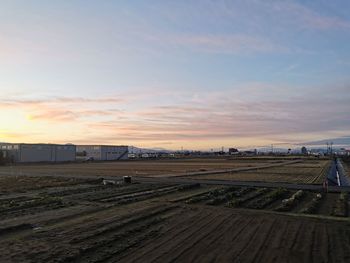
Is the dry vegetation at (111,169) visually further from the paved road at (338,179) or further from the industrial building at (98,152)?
the industrial building at (98,152)

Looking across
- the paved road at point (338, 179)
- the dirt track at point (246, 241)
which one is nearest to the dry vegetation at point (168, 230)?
the dirt track at point (246, 241)

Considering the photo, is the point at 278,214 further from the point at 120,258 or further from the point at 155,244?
the point at 120,258

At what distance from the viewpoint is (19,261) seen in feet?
39.7

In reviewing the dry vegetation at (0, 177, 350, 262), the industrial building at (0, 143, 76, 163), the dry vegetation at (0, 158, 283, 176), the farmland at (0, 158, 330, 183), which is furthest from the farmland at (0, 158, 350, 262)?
the industrial building at (0, 143, 76, 163)

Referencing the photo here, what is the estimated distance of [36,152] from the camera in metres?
110

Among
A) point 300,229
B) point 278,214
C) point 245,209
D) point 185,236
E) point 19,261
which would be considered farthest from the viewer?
point 245,209

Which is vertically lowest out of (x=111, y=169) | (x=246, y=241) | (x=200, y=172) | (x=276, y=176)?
(x=246, y=241)

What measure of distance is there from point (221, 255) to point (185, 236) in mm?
2967

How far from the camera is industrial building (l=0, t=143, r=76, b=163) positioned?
10512 cm

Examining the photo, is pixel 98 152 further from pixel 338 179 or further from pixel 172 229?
pixel 172 229

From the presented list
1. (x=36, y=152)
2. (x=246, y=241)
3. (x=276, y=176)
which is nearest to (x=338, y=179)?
(x=276, y=176)

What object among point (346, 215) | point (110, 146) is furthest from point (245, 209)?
point (110, 146)

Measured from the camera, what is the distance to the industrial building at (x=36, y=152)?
345 ft

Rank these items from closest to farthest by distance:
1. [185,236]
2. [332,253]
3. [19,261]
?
[19,261] < [332,253] < [185,236]
